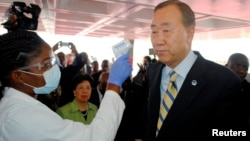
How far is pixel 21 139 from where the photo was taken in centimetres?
103

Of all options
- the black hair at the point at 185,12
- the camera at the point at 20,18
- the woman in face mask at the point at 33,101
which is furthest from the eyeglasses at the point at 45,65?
the black hair at the point at 185,12

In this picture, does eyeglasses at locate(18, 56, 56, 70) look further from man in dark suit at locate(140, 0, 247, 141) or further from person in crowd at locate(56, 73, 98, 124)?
person in crowd at locate(56, 73, 98, 124)

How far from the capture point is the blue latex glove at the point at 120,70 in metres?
1.36

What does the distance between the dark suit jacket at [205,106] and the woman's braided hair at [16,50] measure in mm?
743

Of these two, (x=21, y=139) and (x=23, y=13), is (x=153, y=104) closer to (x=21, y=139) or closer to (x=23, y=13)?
(x=21, y=139)

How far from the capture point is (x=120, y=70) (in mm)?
1360

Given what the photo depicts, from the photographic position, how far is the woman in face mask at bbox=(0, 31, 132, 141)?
1.04 m

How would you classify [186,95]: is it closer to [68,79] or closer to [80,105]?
[80,105]

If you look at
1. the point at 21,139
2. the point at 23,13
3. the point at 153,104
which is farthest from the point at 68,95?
the point at 21,139

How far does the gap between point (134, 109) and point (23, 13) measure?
2.51 m

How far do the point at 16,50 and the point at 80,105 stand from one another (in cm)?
178

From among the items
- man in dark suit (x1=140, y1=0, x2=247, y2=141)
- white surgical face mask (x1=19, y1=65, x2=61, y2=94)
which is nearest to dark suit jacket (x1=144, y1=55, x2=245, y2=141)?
man in dark suit (x1=140, y1=0, x2=247, y2=141)

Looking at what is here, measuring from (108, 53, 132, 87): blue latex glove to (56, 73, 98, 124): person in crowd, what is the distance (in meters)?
1.47

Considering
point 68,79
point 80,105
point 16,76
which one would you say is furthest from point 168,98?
point 68,79
